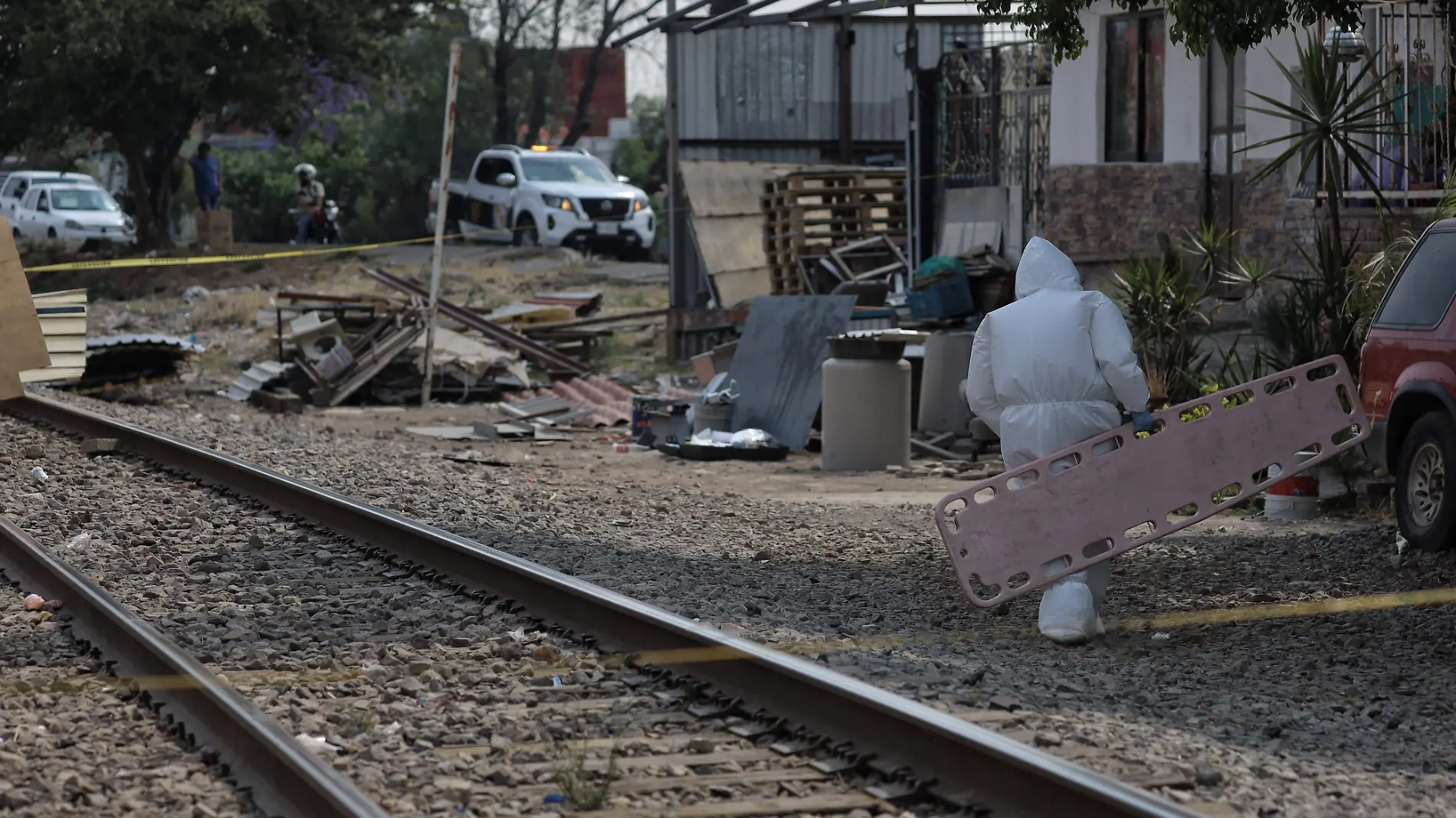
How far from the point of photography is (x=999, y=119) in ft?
69.1

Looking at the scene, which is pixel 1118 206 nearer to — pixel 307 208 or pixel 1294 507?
pixel 1294 507

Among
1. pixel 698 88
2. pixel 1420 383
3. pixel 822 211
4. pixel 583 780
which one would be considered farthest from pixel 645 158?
pixel 583 780

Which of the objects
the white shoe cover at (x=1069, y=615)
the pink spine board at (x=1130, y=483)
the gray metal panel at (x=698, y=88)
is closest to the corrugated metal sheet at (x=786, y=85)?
the gray metal panel at (x=698, y=88)

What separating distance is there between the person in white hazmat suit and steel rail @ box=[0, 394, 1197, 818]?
5.91 feet

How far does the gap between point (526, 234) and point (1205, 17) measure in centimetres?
2608

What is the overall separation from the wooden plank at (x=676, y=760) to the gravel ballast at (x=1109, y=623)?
79 centimetres

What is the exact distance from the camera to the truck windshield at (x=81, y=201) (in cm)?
3891

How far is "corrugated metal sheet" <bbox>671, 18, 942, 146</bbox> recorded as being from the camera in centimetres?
2548

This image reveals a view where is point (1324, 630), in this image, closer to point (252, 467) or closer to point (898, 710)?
point (898, 710)

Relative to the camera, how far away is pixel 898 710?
5477 millimetres

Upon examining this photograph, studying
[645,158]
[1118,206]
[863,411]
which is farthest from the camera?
[645,158]

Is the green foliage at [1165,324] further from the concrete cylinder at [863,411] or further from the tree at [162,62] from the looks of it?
the tree at [162,62]

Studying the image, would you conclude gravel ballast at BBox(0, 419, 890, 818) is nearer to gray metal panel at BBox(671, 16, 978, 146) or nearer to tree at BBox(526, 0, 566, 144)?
gray metal panel at BBox(671, 16, 978, 146)

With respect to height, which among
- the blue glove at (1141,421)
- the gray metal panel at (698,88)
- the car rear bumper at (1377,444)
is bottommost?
the car rear bumper at (1377,444)
